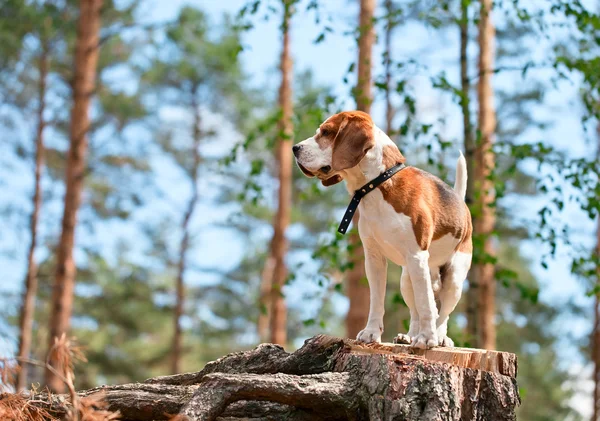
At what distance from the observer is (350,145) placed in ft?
13.8

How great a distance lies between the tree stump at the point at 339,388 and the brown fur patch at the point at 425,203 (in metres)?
0.72

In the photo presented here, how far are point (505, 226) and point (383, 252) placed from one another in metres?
12.7

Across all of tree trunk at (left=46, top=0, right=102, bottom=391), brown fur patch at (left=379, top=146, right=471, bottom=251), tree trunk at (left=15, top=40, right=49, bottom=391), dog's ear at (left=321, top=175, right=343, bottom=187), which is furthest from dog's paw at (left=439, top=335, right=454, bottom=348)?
tree trunk at (left=15, top=40, right=49, bottom=391)

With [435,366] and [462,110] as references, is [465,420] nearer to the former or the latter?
[435,366]

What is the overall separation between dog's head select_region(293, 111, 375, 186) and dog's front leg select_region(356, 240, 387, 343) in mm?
571

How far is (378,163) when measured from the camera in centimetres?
434

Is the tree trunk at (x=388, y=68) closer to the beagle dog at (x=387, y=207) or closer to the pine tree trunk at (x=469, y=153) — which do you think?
the pine tree trunk at (x=469, y=153)

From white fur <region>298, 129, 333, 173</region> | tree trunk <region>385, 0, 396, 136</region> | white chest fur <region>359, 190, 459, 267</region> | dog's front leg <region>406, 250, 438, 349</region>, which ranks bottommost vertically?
dog's front leg <region>406, 250, 438, 349</region>

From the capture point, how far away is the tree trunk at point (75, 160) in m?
12.5

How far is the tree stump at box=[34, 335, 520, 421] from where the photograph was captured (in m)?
3.98

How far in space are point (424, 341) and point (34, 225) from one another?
43.7 feet

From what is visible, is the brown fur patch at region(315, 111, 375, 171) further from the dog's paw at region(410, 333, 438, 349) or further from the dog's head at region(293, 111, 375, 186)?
the dog's paw at region(410, 333, 438, 349)

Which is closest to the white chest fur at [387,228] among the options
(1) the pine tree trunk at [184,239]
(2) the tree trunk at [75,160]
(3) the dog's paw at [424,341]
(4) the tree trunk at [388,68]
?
(3) the dog's paw at [424,341]

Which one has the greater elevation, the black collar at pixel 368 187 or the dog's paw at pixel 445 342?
the black collar at pixel 368 187
